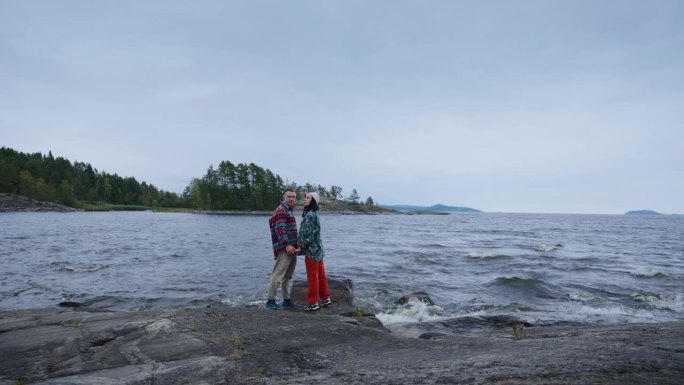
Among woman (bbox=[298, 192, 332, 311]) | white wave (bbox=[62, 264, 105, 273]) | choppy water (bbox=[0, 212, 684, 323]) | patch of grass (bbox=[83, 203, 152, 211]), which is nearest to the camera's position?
woman (bbox=[298, 192, 332, 311])

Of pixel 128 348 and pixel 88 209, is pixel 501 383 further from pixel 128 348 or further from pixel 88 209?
pixel 88 209

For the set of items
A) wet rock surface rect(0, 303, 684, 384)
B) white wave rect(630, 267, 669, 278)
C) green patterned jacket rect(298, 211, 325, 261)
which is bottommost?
white wave rect(630, 267, 669, 278)

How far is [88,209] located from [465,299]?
5961 inches

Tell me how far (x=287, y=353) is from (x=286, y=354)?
48mm

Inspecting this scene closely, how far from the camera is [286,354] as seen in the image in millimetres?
6449

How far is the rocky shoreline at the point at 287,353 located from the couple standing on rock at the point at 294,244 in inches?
67.7

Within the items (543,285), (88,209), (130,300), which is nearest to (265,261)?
(130,300)

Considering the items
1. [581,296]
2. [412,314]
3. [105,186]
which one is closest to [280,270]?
[412,314]

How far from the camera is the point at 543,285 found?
18.1 metres

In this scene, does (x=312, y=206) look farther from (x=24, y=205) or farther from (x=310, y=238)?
(x=24, y=205)

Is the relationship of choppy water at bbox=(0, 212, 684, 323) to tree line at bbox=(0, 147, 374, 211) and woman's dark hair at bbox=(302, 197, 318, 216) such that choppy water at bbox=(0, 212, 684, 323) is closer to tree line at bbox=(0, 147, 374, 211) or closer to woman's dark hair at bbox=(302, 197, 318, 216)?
woman's dark hair at bbox=(302, 197, 318, 216)

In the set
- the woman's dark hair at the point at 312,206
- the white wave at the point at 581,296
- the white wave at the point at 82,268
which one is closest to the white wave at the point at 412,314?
the woman's dark hair at the point at 312,206

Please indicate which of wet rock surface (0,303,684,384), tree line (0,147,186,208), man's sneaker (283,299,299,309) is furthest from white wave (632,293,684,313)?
tree line (0,147,186,208)

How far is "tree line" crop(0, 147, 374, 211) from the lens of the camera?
120625 mm
